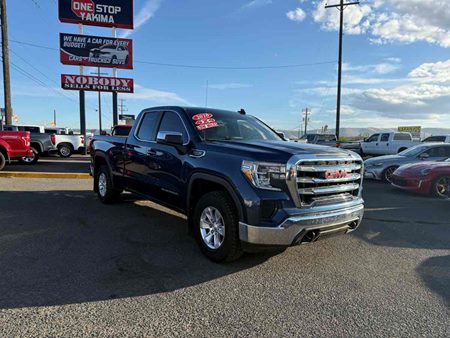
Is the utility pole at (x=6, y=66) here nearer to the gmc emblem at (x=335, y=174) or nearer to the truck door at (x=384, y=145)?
the truck door at (x=384, y=145)

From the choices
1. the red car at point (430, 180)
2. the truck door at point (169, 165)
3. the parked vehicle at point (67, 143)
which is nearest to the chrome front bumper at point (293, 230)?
the truck door at point (169, 165)

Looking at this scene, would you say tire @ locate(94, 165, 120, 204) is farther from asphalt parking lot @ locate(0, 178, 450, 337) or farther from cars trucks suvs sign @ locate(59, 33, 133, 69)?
cars trucks suvs sign @ locate(59, 33, 133, 69)

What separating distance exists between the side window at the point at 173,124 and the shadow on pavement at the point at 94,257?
156 cm

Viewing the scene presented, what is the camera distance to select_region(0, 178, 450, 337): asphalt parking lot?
3.02 m

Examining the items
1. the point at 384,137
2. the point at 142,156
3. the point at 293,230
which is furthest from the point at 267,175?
the point at 384,137

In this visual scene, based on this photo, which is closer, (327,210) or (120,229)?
(327,210)

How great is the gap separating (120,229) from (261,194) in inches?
114

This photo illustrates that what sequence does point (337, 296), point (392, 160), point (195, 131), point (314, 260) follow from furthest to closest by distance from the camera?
point (392, 160)
point (195, 131)
point (314, 260)
point (337, 296)

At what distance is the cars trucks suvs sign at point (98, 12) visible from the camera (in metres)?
23.6

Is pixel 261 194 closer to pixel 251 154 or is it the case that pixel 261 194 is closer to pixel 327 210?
pixel 251 154

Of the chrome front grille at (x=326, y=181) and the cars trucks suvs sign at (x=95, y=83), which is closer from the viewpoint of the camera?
the chrome front grille at (x=326, y=181)

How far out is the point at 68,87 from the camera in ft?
79.0

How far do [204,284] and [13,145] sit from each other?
12181mm

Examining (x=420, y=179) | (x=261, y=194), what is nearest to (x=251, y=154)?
(x=261, y=194)
